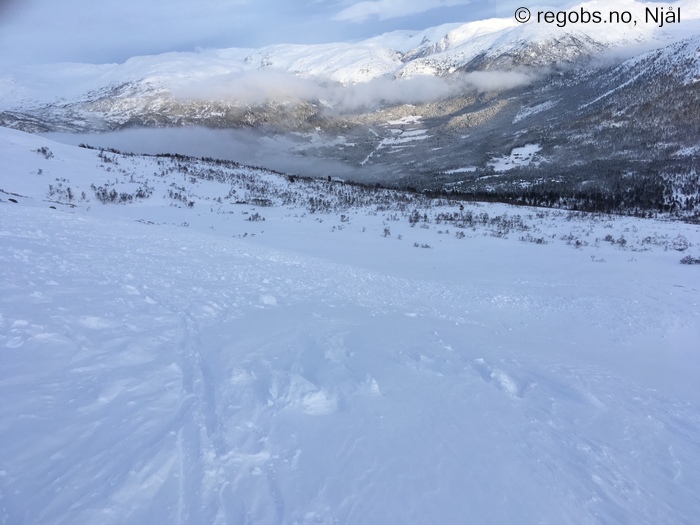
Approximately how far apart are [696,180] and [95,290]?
302ft

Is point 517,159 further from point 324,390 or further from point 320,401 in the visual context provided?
point 320,401

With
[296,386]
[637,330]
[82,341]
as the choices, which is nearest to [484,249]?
[637,330]

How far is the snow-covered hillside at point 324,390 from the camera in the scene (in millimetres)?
2699

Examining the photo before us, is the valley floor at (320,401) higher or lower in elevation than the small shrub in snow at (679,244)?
lower

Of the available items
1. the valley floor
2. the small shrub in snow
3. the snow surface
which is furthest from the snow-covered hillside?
the snow surface

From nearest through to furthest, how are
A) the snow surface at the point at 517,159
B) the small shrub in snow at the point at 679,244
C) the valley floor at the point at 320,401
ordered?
the valley floor at the point at 320,401
the small shrub in snow at the point at 679,244
the snow surface at the point at 517,159

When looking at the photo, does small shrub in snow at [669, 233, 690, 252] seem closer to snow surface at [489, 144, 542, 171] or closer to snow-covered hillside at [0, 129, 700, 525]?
snow-covered hillside at [0, 129, 700, 525]

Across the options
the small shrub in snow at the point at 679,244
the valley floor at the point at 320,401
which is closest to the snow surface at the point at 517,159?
the small shrub in snow at the point at 679,244

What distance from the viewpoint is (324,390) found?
4.02 metres

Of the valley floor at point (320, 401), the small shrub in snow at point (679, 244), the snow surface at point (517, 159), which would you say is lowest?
the valley floor at point (320, 401)

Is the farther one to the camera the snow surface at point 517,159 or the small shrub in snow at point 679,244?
the snow surface at point 517,159

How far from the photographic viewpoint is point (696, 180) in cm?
6762

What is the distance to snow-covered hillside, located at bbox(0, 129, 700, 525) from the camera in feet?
8.86

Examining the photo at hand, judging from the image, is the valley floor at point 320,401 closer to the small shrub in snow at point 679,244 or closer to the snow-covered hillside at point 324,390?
the snow-covered hillside at point 324,390
